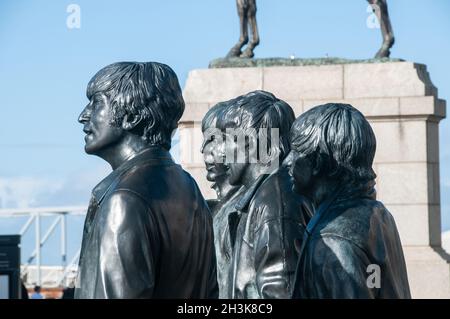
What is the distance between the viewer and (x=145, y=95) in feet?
20.2

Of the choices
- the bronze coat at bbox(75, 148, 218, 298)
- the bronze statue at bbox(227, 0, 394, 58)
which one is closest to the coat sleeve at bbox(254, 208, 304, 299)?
the bronze coat at bbox(75, 148, 218, 298)

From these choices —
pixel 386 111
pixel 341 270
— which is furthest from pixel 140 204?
pixel 386 111

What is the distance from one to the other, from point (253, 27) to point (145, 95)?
A: 11.9 m

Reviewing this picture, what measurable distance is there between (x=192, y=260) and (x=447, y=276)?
10160 mm

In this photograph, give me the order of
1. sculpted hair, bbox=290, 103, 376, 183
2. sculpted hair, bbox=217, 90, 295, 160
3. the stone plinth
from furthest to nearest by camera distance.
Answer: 1. the stone plinth
2. sculpted hair, bbox=217, 90, 295, 160
3. sculpted hair, bbox=290, 103, 376, 183

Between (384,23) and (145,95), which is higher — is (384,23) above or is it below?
below

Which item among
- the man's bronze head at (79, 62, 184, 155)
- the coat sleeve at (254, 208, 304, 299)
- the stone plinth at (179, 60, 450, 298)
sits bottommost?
the stone plinth at (179, 60, 450, 298)

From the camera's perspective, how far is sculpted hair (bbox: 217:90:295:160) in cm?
868

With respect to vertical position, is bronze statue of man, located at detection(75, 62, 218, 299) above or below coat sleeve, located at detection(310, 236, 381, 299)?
above

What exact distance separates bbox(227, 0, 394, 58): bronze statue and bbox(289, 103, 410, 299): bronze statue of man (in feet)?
36.0

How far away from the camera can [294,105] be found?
16625 mm

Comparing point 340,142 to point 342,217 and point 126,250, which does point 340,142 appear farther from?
point 126,250

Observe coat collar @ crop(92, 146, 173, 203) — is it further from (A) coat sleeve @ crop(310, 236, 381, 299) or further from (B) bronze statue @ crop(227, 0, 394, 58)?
(B) bronze statue @ crop(227, 0, 394, 58)
